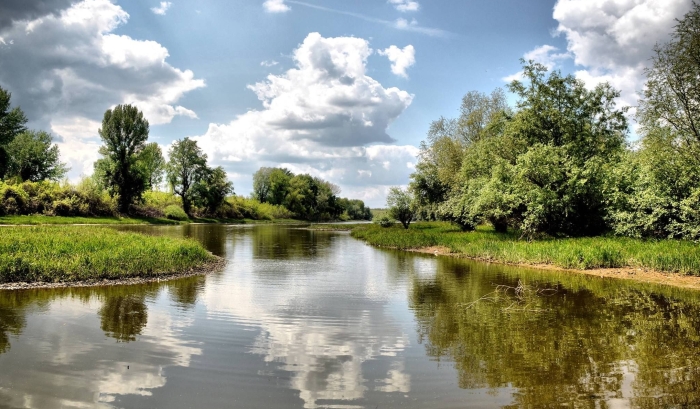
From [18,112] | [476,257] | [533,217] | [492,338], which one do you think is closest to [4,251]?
[492,338]

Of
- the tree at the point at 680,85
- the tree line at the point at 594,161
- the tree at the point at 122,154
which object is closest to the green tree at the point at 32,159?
the tree at the point at 122,154

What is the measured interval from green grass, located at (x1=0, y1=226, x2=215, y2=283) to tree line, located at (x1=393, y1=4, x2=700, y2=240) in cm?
2165

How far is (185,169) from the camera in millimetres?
89125

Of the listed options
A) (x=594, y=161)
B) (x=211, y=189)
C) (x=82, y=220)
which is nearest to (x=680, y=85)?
(x=594, y=161)

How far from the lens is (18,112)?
58.9m

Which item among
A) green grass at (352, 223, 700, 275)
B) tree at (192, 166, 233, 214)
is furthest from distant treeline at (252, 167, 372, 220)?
green grass at (352, 223, 700, 275)

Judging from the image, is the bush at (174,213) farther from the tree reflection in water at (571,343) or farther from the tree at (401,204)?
the tree reflection in water at (571,343)

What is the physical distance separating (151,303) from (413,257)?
21025mm

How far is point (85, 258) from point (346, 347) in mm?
13076

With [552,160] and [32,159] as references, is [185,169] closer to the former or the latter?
[32,159]

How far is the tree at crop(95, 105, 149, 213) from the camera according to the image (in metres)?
68.7

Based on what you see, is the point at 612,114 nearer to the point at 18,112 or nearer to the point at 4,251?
the point at 4,251

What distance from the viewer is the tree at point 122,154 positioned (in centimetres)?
6869

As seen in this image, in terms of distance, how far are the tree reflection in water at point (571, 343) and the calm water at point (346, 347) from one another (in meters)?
0.05
